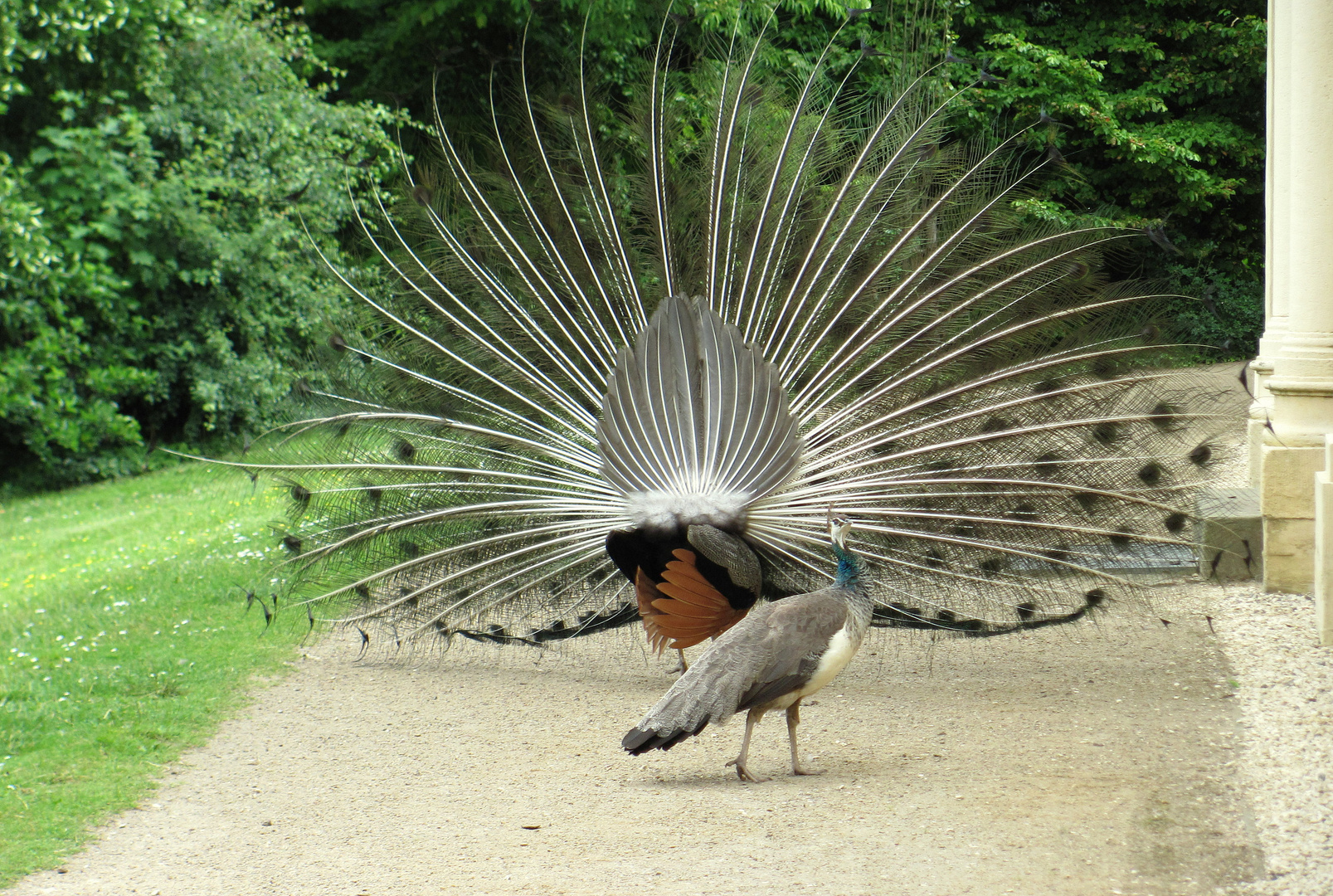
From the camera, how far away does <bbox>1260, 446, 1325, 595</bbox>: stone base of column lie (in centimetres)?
640

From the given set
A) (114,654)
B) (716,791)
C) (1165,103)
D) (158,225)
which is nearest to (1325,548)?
(716,791)

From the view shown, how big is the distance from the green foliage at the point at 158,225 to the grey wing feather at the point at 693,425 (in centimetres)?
842

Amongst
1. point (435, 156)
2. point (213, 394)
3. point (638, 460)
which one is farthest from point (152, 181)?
point (638, 460)

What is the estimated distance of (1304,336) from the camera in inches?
264

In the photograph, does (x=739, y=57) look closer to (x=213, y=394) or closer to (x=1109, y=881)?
(x=1109, y=881)

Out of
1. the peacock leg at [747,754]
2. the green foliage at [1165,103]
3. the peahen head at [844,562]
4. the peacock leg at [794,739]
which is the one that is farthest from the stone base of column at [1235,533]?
the green foliage at [1165,103]

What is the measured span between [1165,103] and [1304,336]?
592 inches

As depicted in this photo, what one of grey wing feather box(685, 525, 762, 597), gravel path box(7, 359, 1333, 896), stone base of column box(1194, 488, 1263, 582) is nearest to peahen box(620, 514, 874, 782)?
gravel path box(7, 359, 1333, 896)

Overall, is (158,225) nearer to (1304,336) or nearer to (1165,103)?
(1304,336)

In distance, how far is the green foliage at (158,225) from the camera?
13.2 m

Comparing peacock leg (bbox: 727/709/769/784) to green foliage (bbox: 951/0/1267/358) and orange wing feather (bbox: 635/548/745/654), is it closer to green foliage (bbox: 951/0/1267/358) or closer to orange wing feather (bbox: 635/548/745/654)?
orange wing feather (bbox: 635/548/745/654)

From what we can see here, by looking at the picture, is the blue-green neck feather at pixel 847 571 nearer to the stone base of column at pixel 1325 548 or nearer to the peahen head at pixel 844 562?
the peahen head at pixel 844 562

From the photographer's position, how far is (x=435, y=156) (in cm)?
646

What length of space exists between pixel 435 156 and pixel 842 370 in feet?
8.20
